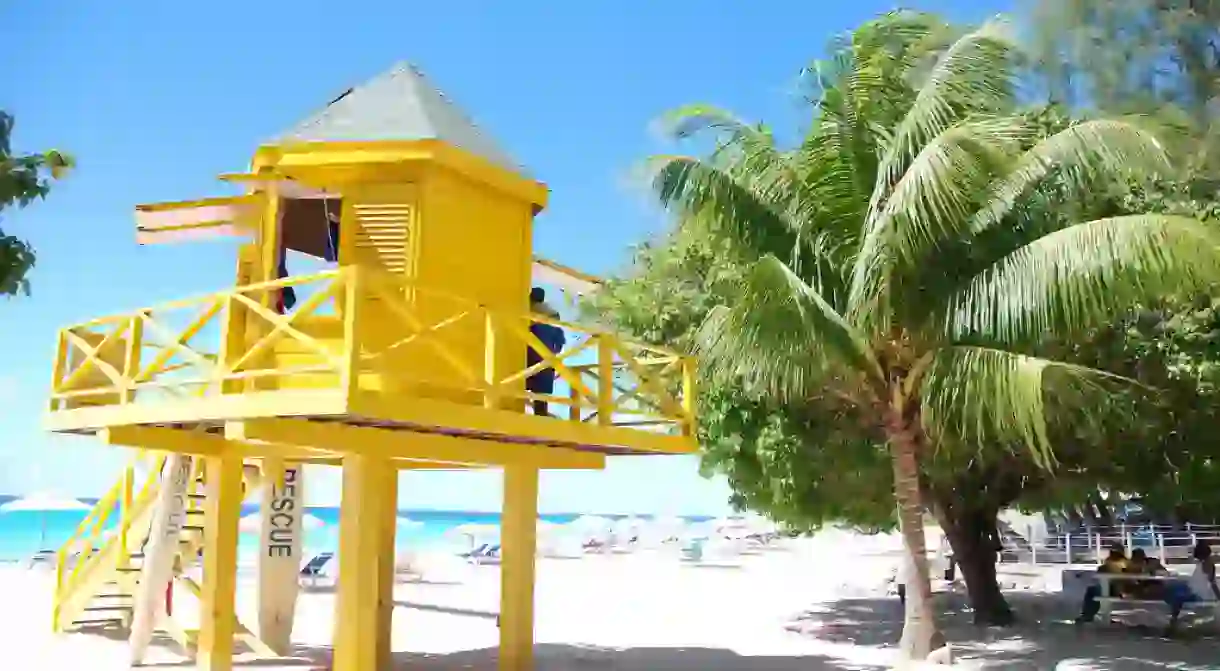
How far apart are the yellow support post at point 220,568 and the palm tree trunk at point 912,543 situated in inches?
300

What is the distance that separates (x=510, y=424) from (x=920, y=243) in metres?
5.27

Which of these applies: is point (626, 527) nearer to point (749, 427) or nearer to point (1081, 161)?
point (749, 427)

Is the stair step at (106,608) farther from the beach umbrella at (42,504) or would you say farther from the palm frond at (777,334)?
the beach umbrella at (42,504)

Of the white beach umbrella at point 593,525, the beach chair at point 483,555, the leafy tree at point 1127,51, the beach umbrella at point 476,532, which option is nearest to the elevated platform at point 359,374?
the leafy tree at point 1127,51

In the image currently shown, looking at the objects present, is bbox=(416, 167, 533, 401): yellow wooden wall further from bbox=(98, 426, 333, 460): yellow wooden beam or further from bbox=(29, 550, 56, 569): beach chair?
bbox=(29, 550, 56, 569): beach chair

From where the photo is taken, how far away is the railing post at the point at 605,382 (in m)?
10.9

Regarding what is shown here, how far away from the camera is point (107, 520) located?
16.9 m

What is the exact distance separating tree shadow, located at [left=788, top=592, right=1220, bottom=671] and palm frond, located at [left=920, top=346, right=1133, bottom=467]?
425 cm

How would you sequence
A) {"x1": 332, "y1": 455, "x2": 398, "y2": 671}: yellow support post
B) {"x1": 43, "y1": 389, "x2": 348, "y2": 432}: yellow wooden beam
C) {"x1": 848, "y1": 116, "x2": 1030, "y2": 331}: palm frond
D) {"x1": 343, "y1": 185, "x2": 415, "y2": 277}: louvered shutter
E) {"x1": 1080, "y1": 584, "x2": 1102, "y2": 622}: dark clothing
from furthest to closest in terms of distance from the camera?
{"x1": 1080, "y1": 584, "x2": 1102, "y2": 622}: dark clothing, {"x1": 848, "y1": 116, "x2": 1030, "y2": 331}: palm frond, {"x1": 343, "y1": 185, "x2": 415, "y2": 277}: louvered shutter, {"x1": 332, "y1": 455, "x2": 398, "y2": 671}: yellow support post, {"x1": 43, "y1": 389, "x2": 348, "y2": 432}: yellow wooden beam

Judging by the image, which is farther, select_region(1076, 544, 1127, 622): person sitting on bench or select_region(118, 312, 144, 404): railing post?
select_region(1076, 544, 1127, 622): person sitting on bench

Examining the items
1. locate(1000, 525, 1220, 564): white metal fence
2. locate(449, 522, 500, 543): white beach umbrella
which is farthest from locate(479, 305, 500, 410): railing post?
locate(449, 522, 500, 543): white beach umbrella

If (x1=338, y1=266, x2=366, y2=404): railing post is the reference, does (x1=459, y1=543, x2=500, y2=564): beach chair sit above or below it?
below

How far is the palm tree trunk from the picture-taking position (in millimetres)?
13156

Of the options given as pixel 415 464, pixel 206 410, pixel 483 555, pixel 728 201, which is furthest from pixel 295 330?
pixel 483 555
